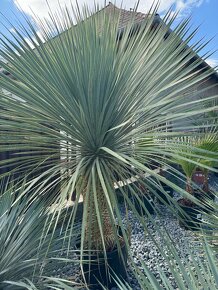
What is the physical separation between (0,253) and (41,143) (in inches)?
30.0

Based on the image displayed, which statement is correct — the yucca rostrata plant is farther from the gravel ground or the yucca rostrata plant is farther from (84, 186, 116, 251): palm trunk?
the gravel ground

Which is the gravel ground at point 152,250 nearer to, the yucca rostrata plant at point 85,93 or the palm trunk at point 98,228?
the palm trunk at point 98,228

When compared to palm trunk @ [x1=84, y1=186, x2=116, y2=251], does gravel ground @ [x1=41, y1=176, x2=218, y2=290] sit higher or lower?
lower

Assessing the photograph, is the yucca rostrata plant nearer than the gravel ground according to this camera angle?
Yes

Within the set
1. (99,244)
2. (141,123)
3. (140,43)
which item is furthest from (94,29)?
(99,244)

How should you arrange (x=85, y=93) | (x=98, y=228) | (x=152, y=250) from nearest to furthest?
(x=85, y=93), (x=98, y=228), (x=152, y=250)

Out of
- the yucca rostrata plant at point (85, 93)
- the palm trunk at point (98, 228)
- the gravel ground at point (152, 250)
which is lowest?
the gravel ground at point (152, 250)

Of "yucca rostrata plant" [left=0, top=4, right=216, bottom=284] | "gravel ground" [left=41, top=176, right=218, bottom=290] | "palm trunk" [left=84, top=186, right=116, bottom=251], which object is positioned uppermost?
"yucca rostrata plant" [left=0, top=4, right=216, bottom=284]

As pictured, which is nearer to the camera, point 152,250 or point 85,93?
point 85,93

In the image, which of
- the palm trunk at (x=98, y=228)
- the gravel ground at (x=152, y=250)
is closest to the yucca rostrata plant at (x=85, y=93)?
the palm trunk at (x=98, y=228)

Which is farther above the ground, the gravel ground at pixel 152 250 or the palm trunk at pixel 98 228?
the palm trunk at pixel 98 228

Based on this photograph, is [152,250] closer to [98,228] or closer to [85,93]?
[98,228]

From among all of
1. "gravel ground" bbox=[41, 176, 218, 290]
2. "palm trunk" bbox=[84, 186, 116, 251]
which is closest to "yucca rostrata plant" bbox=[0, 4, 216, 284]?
"palm trunk" bbox=[84, 186, 116, 251]

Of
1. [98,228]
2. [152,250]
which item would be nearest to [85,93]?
[98,228]
